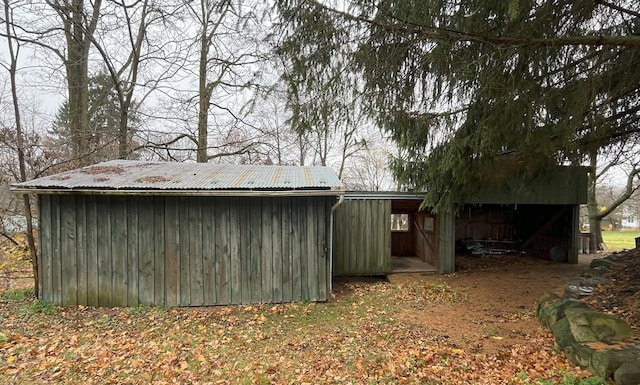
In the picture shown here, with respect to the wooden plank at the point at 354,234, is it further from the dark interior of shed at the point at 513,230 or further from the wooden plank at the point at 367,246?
the dark interior of shed at the point at 513,230

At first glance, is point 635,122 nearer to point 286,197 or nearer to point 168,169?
point 286,197

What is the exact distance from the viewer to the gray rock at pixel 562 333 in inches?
143

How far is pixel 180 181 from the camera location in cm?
563

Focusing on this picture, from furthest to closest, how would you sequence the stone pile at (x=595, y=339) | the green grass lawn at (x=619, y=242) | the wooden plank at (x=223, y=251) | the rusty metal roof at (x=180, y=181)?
the green grass lawn at (x=619, y=242) → the wooden plank at (x=223, y=251) → the rusty metal roof at (x=180, y=181) → the stone pile at (x=595, y=339)

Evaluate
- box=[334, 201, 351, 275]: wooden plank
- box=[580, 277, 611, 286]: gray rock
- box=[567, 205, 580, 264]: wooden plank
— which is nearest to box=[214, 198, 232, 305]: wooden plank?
box=[334, 201, 351, 275]: wooden plank

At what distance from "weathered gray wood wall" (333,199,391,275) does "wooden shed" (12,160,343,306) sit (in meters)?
1.86

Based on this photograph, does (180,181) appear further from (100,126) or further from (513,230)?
(513,230)

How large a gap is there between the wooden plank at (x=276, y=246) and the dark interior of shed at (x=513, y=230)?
6.57 metres

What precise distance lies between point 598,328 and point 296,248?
4158mm

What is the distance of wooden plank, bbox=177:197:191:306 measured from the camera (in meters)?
5.68

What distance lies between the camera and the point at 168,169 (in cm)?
667

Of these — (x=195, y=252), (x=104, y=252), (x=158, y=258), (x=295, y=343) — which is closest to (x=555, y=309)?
(x=295, y=343)

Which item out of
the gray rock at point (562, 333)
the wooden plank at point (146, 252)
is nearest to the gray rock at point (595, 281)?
the gray rock at point (562, 333)

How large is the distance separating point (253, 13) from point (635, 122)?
18.5 feet
